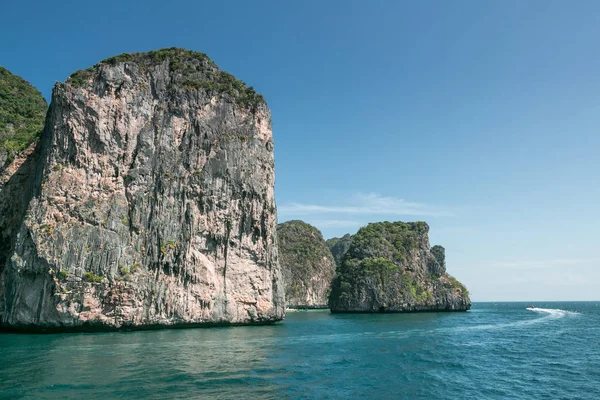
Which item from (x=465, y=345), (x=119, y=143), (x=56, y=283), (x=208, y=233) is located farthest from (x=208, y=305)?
(x=465, y=345)

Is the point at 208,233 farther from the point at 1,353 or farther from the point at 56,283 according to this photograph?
the point at 1,353

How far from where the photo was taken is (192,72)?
5888cm

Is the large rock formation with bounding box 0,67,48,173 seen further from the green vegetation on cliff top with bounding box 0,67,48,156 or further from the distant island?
the distant island

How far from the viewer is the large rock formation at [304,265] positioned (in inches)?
6383

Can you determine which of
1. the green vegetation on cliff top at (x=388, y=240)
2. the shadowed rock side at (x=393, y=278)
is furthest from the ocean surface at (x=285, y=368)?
the green vegetation on cliff top at (x=388, y=240)

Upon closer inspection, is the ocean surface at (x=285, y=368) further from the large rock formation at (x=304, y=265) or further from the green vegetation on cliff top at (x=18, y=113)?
the large rock formation at (x=304, y=265)

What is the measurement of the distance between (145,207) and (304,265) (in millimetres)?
122322

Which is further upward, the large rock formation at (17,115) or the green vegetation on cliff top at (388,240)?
the large rock formation at (17,115)

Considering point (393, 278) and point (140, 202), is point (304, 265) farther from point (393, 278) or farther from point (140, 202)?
point (140, 202)

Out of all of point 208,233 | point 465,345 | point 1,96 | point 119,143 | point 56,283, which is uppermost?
point 1,96

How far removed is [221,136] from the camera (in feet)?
188

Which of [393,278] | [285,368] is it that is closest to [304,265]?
[393,278]

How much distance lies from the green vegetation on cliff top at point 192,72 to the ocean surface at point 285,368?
1294 inches

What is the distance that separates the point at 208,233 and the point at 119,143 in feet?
50.1
